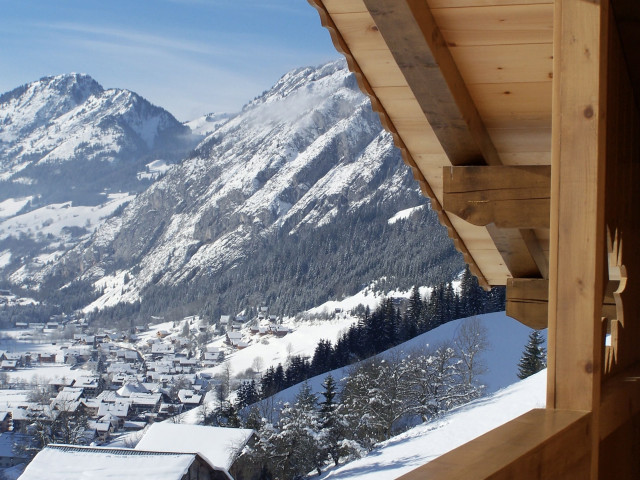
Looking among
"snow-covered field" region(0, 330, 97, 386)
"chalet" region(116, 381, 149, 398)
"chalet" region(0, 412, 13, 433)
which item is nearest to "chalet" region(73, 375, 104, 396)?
"snow-covered field" region(0, 330, 97, 386)

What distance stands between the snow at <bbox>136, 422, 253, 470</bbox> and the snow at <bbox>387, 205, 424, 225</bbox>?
81.2 m

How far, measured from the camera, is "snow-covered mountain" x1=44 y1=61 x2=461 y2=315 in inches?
4023

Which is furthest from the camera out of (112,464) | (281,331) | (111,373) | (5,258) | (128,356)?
(5,258)

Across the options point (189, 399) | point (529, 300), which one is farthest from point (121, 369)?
point (529, 300)

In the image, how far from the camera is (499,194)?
2.33m

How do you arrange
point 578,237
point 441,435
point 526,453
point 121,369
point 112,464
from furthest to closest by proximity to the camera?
point 121,369 < point 441,435 < point 112,464 < point 578,237 < point 526,453

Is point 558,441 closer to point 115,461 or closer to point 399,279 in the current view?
point 115,461

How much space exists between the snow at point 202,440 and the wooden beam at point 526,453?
20296 millimetres

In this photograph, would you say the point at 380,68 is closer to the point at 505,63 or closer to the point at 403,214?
the point at 505,63

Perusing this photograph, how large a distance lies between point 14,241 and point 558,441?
20988 centimetres

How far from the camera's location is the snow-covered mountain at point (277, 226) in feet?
335

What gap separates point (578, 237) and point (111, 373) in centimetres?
7134

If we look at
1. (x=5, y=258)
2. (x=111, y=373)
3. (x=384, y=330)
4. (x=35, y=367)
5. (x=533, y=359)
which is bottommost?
(x=35, y=367)

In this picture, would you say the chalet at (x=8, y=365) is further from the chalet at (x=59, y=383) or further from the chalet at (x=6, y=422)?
the chalet at (x=6, y=422)
